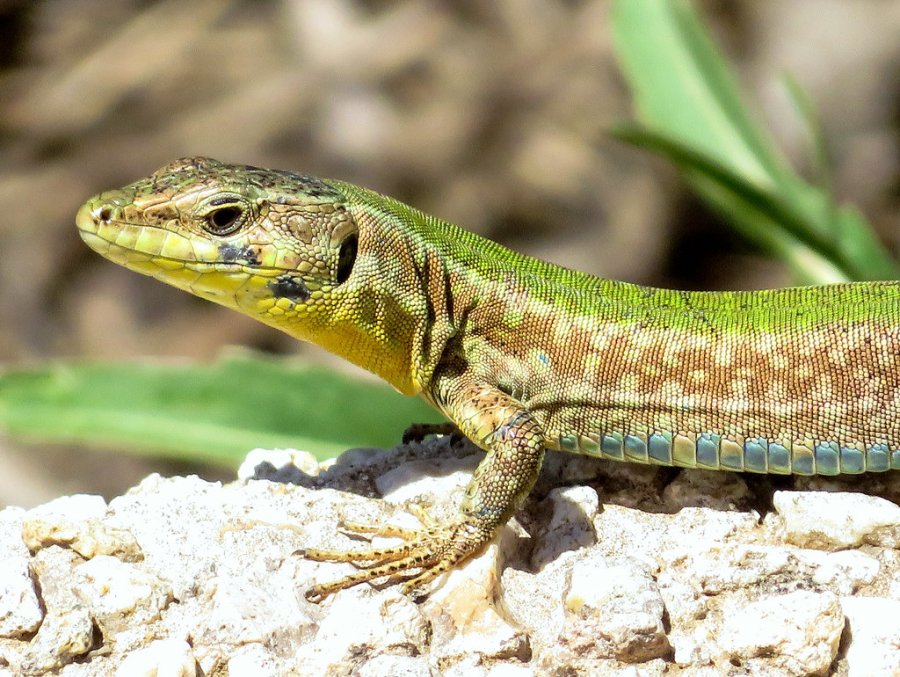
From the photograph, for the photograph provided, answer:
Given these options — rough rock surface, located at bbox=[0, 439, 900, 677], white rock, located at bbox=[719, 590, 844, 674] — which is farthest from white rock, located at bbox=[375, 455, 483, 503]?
white rock, located at bbox=[719, 590, 844, 674]

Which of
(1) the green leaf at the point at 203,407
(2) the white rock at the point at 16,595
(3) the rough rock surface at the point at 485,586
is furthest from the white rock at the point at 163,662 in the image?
(1) the green leaf at the point at 203,407

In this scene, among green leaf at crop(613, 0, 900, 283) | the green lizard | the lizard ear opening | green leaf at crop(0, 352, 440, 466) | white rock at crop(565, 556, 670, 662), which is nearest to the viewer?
white rock at crop(565, 556, 670, 662)

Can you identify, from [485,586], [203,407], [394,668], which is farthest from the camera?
[203,407]

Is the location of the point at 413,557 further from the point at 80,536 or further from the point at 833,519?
the point at 833,519

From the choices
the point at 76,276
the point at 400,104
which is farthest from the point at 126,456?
the point at 400,104

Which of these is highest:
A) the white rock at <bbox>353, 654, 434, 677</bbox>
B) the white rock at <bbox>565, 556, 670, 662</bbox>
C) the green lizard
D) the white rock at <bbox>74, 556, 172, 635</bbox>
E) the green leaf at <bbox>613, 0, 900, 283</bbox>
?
the green leaf at <bbox>613, 0, 900, 283</bbox>

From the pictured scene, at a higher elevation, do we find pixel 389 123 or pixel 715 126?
pixel 389 123

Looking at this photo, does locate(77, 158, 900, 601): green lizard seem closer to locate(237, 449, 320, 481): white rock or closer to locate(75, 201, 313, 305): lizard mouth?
locate(75, 201, 313, 305): lizard mouth

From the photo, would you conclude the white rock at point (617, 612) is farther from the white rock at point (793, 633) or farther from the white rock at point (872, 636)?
the white rock at point (872, 636)

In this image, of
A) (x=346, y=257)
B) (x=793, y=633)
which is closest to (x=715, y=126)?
(x=346, y=257)

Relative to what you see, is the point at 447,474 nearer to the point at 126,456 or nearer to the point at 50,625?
the point at 50,625
